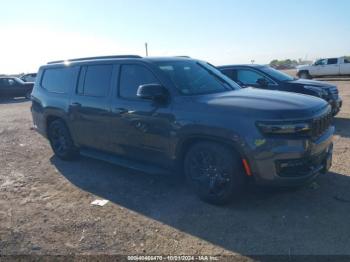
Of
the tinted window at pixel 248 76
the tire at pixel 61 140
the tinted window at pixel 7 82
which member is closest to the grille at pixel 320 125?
the tire at pixel 61 140

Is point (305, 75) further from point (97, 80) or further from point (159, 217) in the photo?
point (159, 217)

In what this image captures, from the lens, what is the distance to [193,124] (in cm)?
438

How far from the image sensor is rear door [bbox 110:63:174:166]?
15.7 ft

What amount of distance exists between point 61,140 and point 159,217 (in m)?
3.40

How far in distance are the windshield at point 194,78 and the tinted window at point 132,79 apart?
23 cm

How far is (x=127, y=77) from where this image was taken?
5.33 metres

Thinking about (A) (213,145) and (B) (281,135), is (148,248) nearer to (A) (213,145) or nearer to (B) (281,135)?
(A) (213,145)

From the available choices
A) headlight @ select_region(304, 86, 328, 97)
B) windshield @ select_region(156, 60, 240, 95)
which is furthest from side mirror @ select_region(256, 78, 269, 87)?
windshield @ select_region(156, 60, 240, 95)

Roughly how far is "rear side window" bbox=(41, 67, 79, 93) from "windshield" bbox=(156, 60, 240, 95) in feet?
6.60

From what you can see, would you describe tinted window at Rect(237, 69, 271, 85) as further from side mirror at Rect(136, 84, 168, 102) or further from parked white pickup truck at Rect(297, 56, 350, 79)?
parked white pickup truck at Rect(297, 56, 350, 79)

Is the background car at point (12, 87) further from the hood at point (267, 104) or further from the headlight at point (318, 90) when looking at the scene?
the hood at point (267, 104)

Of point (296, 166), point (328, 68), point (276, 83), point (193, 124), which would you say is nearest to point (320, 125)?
point (296, 166)

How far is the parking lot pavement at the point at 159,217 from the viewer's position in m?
3.66

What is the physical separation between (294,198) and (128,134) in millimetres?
2461
